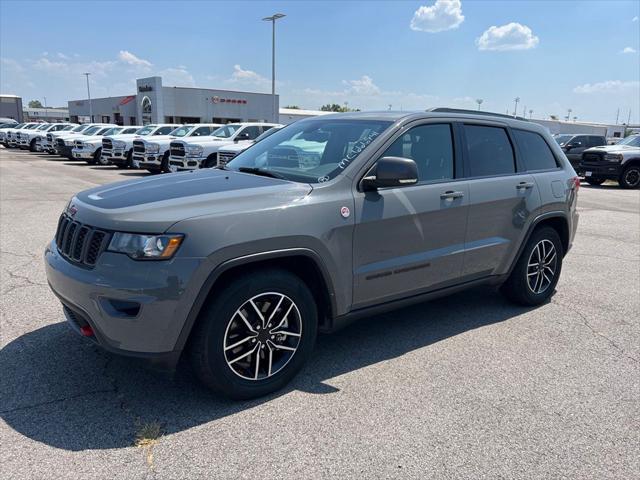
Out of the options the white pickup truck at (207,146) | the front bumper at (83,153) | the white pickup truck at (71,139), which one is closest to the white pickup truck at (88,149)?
the front bumper at (83,153)

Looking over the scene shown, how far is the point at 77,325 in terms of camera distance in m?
3.27

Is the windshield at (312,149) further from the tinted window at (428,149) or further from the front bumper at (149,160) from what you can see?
the front bumper at (149,160)

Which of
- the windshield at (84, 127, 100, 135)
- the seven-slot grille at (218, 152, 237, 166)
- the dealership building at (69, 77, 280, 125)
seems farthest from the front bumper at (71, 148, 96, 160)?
the dealership building at (69, 77, 280, 125)

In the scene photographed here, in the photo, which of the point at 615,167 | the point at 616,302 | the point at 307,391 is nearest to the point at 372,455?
the point at 307,391

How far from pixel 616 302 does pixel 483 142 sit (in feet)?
7.99

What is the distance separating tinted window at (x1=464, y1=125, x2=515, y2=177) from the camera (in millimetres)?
4512

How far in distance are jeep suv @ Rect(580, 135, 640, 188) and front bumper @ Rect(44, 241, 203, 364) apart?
1911cm

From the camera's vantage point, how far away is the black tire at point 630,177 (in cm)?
1833

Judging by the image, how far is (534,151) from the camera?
17.0ft

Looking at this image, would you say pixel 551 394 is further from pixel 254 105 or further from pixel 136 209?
pixel 254 105

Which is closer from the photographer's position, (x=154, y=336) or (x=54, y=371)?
(x=154, y=336)

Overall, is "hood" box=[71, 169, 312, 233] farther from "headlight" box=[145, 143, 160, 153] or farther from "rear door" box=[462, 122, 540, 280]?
"headlight" box=[145, 143, 160, 153]

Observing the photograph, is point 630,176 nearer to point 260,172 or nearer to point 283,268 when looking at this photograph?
point 260,172

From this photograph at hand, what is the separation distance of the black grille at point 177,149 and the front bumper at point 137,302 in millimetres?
14034
